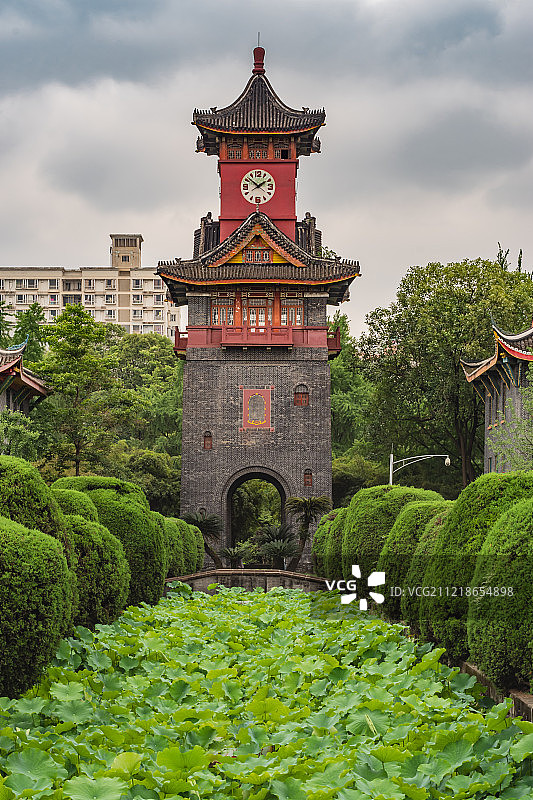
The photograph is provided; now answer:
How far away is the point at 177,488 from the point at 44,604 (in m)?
25.0

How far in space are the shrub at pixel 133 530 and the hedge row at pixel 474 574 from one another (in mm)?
3230

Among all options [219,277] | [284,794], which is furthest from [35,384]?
[284,794]

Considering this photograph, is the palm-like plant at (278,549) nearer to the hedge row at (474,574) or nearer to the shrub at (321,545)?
the shrub at (321,545)

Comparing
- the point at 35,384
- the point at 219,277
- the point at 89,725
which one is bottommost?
the point at 89,725

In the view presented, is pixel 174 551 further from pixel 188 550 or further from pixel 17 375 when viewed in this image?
pixel 17 375

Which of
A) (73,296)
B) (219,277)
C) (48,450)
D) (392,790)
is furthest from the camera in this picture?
(73,296)

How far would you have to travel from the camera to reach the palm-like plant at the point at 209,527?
90.2ft

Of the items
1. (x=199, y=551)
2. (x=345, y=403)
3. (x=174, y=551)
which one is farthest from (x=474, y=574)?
(x=345, y=403)

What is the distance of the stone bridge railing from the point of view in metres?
19.0

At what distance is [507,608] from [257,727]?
7.35 ft

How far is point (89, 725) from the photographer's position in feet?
18.6

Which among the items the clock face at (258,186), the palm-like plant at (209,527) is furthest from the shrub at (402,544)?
the clock face at (258,186)

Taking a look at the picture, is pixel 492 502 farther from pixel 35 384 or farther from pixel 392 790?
pixel 35 384

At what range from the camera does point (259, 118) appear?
32031 mm
